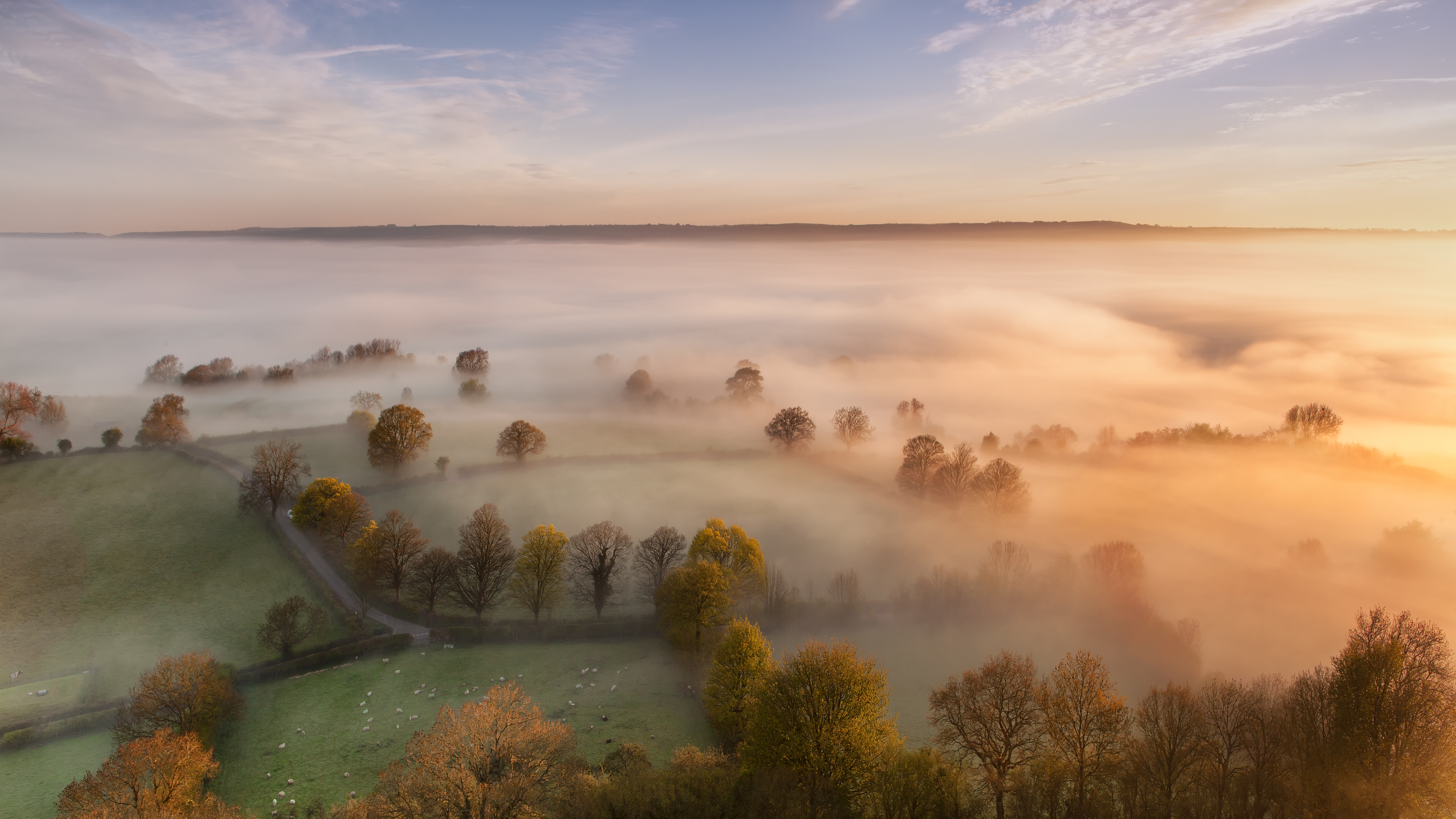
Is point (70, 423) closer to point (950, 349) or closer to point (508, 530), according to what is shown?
point (508, 530)

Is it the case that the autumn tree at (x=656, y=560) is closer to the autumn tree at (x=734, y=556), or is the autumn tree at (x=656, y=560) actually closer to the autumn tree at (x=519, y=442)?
the autumn tree at (x=734, y=556)

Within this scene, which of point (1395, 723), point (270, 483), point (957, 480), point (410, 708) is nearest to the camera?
point (1395, 723)

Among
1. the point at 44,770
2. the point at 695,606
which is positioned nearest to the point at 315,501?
the point at 44,770

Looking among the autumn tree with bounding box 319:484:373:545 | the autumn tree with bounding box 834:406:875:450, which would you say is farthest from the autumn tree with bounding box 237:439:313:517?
the autumn tree with bounding box 834:406:875:450

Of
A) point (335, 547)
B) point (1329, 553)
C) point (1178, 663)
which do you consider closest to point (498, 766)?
point (335, 547)

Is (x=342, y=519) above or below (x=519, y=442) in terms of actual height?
below

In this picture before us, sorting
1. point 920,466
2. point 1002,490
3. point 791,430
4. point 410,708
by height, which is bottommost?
point 410,708

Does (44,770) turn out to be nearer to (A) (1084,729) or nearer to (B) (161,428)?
(A) (1084,729)
